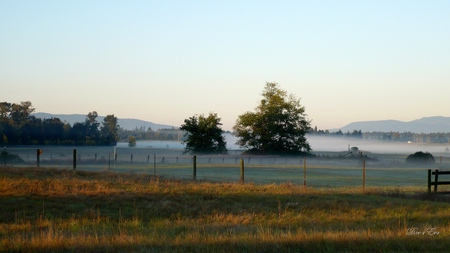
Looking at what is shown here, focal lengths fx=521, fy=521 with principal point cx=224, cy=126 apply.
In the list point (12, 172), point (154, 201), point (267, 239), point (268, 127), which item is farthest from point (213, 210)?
point (268, 127)

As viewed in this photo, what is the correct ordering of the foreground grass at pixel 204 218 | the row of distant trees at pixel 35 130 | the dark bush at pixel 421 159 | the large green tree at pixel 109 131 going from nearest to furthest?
the foreground grass at pixel 204 218, the dark bush at pixel 421 159, the row of distant trees at pixel 35 130, the large green tree at pixel 109 131

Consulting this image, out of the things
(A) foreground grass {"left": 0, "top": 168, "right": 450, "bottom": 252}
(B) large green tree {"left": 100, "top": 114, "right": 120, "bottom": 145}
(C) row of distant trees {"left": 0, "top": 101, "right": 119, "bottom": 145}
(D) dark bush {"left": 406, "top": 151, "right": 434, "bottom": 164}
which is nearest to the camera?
(A) foreground grass {"left": 0, "top": 168, "right": 450, "bottom": 252}

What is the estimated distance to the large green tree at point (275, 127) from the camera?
87.1 metres

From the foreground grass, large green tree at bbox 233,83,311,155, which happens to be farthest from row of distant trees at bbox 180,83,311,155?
the foreground grass

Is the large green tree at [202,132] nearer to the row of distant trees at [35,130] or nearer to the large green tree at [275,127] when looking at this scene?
the large green tree at [275,127]

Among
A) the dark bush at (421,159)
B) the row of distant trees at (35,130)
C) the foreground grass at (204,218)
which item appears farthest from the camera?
the row of distant trees at (35,130)

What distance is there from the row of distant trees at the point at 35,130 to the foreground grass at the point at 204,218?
72.5 meters

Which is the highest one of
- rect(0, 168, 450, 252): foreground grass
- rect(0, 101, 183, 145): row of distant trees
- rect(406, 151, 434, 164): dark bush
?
rect(0, 101, 183, 145): row of distant trees

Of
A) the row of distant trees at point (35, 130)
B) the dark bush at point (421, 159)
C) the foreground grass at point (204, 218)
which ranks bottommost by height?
the dark bush at point (421, 159)

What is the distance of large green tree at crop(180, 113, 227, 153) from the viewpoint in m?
87.2

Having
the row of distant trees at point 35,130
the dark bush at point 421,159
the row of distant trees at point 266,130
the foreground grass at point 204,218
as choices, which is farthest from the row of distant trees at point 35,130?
the foreground grass at point 204,218

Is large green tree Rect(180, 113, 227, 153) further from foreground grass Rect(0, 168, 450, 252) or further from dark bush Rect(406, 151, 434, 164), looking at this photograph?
foreground grass Rect(0, 168, 450, 252)

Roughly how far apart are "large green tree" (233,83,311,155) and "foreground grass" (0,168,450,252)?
5991 centimetres

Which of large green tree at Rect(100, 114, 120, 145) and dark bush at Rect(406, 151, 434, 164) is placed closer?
dark bush at Rect(406, 151, 434, 164)
